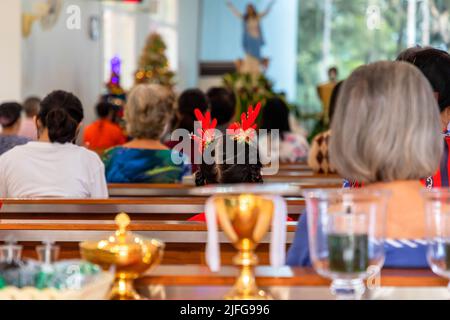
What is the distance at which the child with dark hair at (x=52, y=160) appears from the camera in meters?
4.59

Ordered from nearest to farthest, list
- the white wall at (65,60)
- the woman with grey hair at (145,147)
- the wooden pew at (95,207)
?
1. the wooden pew at (95,207)
2. the woman with grey hair at (145,147)
3. the white wall at (65,60)

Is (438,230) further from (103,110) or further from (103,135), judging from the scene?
(103,110)

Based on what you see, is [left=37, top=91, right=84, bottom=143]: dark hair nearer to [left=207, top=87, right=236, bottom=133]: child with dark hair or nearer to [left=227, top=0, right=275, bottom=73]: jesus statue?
[left=207, top=87, right=236, bottom=133]: child with dark hair

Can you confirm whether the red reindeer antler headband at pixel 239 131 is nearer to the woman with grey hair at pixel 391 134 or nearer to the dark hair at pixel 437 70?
the dark hair at pixel 437 70

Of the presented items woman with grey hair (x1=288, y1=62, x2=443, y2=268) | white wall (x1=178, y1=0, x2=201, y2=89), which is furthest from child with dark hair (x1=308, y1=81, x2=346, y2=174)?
white wall (x1=178, y1=0, x2=201, y2=89)

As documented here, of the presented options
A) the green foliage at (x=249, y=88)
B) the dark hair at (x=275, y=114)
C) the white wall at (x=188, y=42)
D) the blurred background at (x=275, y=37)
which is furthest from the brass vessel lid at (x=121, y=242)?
the white wall at (x=188, y=42)

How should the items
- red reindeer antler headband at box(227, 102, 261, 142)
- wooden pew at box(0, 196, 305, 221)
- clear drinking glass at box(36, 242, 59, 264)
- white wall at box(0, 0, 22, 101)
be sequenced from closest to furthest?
clear drinking glass at box(36, 242, 59, 264), red reindeer antler headband at box(227, 102, 261, 142), wooden pew at box(0, 196, 305, 221), white wall at box(0, 0, 22, 101)

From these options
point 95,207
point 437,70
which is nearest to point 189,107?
point 95,207

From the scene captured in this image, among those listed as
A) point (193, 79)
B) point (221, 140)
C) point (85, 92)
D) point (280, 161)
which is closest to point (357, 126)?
point (221, 140)

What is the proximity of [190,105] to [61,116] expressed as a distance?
2.13m

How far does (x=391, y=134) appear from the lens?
2.29 meters

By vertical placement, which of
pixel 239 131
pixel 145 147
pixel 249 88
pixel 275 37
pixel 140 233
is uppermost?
pixel 275 37

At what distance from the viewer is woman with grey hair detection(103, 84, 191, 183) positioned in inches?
232

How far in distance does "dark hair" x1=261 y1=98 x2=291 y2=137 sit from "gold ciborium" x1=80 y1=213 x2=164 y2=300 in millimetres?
5580
